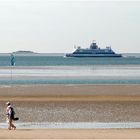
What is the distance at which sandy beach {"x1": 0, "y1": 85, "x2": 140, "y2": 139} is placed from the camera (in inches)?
934

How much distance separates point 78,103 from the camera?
38344mm

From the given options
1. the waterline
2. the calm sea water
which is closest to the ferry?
the calm sea water

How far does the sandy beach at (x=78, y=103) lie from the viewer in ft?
77.9

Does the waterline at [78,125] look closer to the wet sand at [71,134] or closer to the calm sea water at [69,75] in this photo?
the wet sand at [71,134]

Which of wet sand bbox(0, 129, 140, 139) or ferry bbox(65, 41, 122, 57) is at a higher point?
ferry bbox(65, 41, 122, 57)

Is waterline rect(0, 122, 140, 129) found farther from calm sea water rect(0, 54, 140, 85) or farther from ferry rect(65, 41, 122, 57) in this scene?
ferry rect(65, 41, 122, 57)

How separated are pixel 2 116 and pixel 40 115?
81.9 inches

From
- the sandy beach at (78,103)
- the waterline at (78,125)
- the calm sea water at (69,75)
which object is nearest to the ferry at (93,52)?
the calm sea water at (69,75)

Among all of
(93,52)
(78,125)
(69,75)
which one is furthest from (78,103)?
(93,52)

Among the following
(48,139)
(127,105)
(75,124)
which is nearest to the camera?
(48,139)

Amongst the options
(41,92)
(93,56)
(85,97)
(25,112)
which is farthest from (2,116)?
(93,56)

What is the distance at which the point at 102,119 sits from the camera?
30.9 meters

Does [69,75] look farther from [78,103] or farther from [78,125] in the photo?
[78,125]

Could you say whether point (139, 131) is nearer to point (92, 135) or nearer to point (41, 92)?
point (92, 135)
